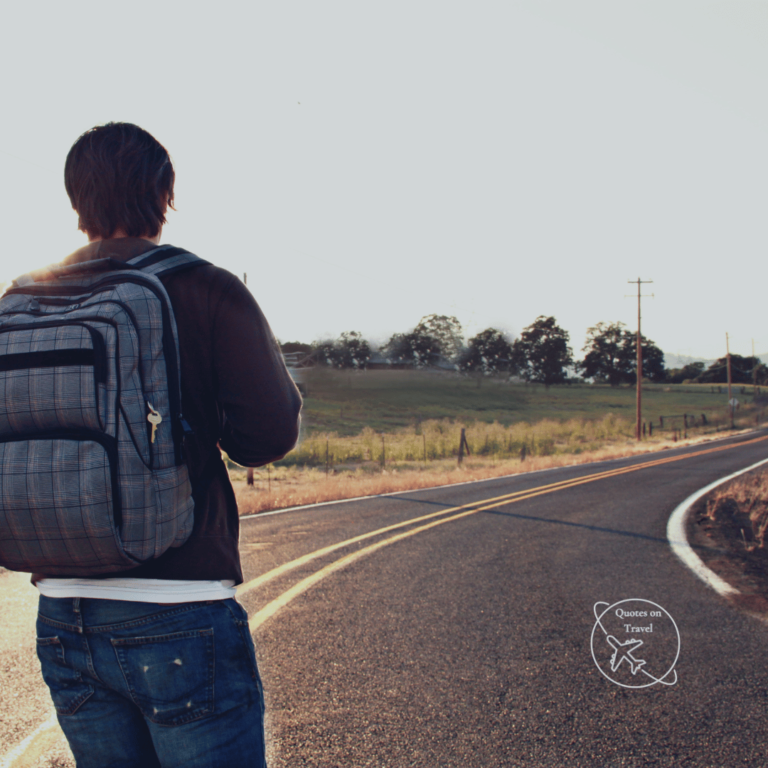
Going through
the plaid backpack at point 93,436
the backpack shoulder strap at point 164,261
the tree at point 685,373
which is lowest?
the plaid backpack at point 93,436

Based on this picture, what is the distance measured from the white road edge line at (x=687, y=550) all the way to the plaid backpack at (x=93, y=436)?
5173 millimetres

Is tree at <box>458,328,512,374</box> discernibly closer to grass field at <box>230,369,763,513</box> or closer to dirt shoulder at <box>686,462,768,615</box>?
grass field at <box>230,369,763,513</box>

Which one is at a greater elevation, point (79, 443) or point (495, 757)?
point (79, 443)

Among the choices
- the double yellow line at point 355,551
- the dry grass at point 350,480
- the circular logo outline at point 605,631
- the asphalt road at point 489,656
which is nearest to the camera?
the asphalt road at point 489,656

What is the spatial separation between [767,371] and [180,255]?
394 feet

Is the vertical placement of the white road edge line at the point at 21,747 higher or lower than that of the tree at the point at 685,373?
lower

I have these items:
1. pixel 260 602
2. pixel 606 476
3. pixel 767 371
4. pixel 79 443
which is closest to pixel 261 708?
pixel 79 443

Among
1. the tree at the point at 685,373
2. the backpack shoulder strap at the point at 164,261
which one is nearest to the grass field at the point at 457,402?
the backpack shoulder strap at the point at 164,261

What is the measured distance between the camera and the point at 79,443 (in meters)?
1.18

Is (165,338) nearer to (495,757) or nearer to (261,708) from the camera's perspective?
(261,708)

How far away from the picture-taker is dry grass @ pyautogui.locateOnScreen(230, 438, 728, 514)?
11.2 meters

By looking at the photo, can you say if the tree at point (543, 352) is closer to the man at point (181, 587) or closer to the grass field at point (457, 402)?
the grass field at point (457, 402)

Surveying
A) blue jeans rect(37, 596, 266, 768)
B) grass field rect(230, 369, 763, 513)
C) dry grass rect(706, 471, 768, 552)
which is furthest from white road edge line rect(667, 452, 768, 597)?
blue jeans rect(37, 596, 266, 768)

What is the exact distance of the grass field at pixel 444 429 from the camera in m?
18.0
